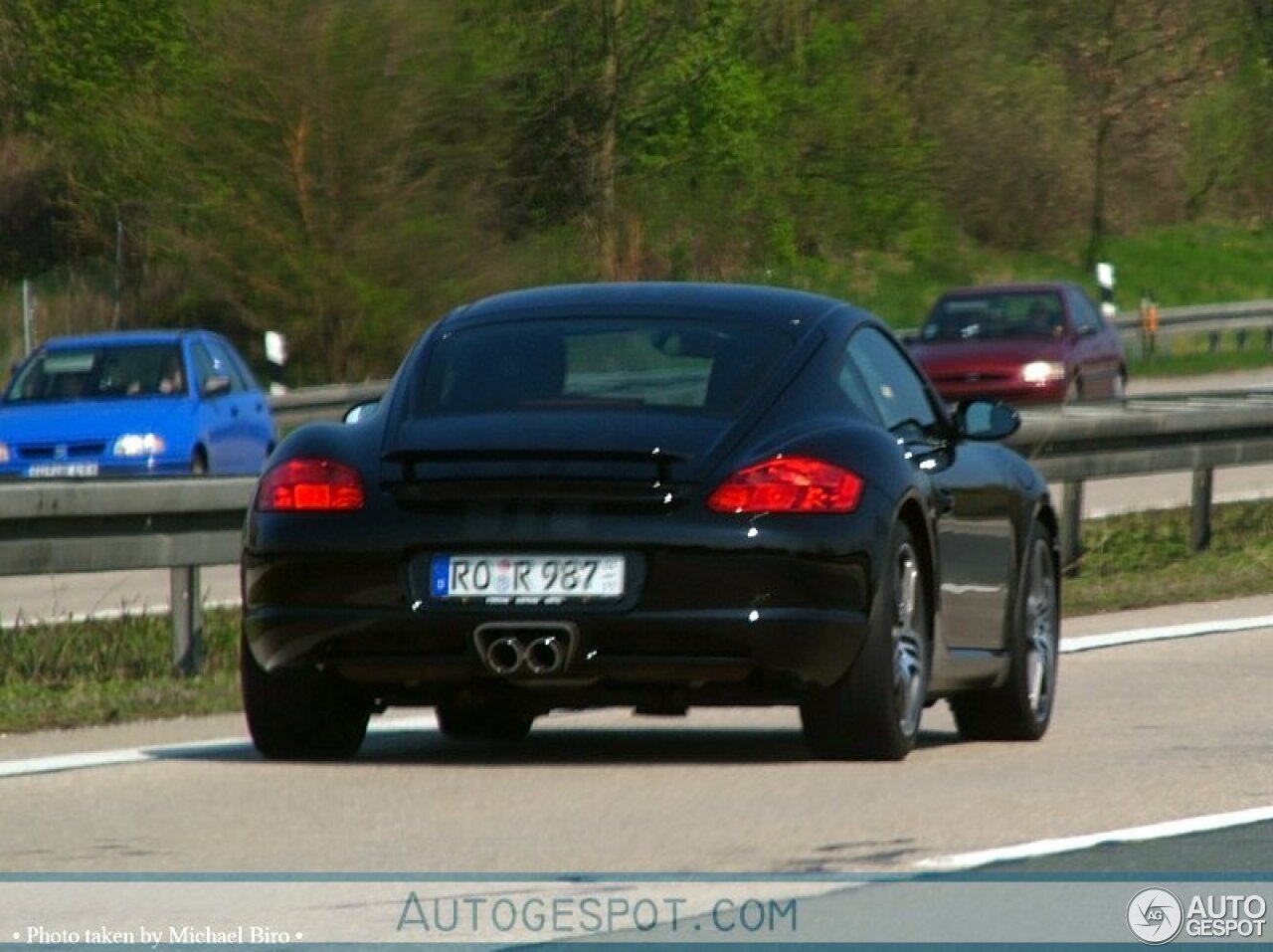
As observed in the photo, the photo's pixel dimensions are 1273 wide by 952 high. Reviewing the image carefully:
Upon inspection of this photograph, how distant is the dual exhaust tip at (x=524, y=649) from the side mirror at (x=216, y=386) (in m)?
17.0

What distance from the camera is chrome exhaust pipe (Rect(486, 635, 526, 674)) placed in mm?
9055

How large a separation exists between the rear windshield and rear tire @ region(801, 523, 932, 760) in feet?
2.12

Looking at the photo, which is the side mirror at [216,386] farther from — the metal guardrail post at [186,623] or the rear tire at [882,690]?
the rear tire at [882,690]

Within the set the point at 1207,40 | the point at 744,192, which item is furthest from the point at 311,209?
the point at 1207,40

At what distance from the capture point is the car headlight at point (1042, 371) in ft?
111

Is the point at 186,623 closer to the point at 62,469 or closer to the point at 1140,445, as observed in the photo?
the point at 1140,445

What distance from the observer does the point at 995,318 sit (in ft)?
117

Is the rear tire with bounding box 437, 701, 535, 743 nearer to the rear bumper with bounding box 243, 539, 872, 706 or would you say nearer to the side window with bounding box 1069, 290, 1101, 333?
the rear bumper with bounding box 243, 539, 872, 706

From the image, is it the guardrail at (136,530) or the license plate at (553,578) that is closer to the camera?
the license plate at (553,578)

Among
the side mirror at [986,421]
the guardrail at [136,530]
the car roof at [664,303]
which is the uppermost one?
the car roof at [664,303]

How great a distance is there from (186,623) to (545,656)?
15.3 ft

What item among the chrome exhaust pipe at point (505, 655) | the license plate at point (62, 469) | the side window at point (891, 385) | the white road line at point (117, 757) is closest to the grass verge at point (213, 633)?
the white road line at point (117, 757)

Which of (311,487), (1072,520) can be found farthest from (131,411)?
(311,487)

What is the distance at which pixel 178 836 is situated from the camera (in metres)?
8.02
